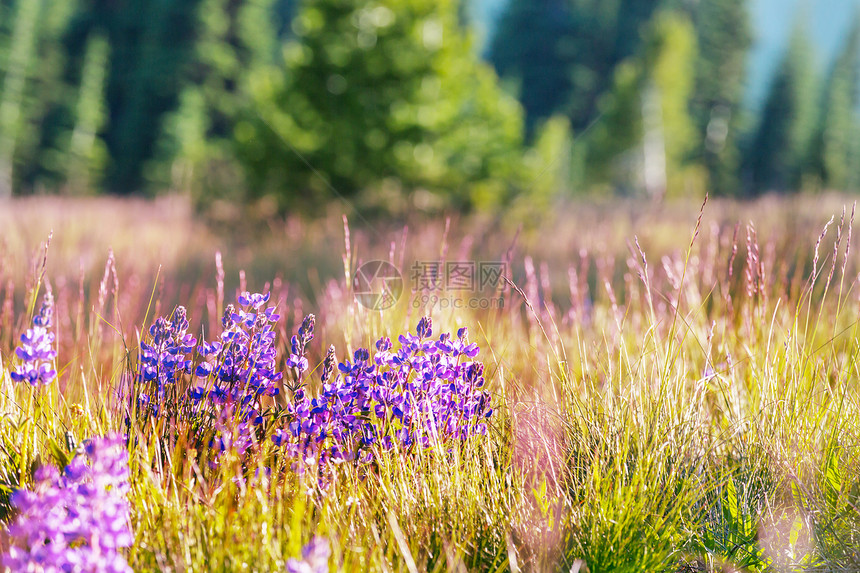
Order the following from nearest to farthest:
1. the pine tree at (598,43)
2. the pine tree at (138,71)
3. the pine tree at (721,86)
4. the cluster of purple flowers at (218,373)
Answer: the cluster of purple flowers at (218,373) < the pine tree at (138,71) < the pine tree at (721,86) < the pine tree at (598,43)

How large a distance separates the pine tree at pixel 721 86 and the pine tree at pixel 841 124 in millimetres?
3401

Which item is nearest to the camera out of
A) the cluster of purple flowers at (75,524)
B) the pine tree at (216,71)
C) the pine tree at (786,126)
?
the cluster of purple flowers at (75,524)

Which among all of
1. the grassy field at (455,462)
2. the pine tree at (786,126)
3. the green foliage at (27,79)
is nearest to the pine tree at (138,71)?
the green foliage at (27,79)

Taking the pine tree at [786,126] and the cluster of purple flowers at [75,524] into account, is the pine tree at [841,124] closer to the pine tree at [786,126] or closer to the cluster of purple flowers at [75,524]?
the pine tree at [786,126]

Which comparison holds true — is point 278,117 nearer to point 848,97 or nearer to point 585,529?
point 585,529

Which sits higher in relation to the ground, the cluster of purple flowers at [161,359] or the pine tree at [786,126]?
the pine tree at [786,126]

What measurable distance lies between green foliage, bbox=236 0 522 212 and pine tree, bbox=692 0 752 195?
63.0 feet

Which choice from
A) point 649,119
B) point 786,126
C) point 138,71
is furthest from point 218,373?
point 786,126

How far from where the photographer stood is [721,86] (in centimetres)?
2519

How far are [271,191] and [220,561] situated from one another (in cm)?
805

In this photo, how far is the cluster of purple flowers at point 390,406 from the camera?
1.66 m

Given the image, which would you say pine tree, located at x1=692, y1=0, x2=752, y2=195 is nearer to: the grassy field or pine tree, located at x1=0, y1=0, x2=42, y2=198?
the grassy field

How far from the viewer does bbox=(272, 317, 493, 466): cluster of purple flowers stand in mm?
1659

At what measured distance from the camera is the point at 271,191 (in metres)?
8.83
